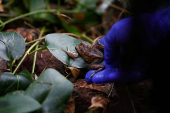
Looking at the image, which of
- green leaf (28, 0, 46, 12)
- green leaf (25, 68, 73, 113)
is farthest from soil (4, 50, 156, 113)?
green leaf (28, 0, 46, 12)

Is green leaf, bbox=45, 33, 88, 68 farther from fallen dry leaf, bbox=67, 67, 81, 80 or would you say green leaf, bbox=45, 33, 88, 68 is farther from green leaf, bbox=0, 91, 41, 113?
green leaf, bbox=0, 91, 41, 113

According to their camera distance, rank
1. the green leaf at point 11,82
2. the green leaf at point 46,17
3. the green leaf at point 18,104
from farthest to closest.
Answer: the green leaf at point 46,17 → the green leaf at point 11,82 → the green leaf at point 18,104

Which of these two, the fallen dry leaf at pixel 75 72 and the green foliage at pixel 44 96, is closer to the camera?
the green foliage at pixel 44 96

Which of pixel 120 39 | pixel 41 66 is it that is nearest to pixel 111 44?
pixel 120 39

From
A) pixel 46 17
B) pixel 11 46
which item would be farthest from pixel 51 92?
pixel 46 17

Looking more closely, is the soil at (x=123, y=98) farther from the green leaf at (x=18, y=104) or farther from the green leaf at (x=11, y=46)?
the green leaf at (x=11, y=46)

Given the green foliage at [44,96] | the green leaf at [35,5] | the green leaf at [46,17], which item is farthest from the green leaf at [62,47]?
the green leaf at [35,5]
